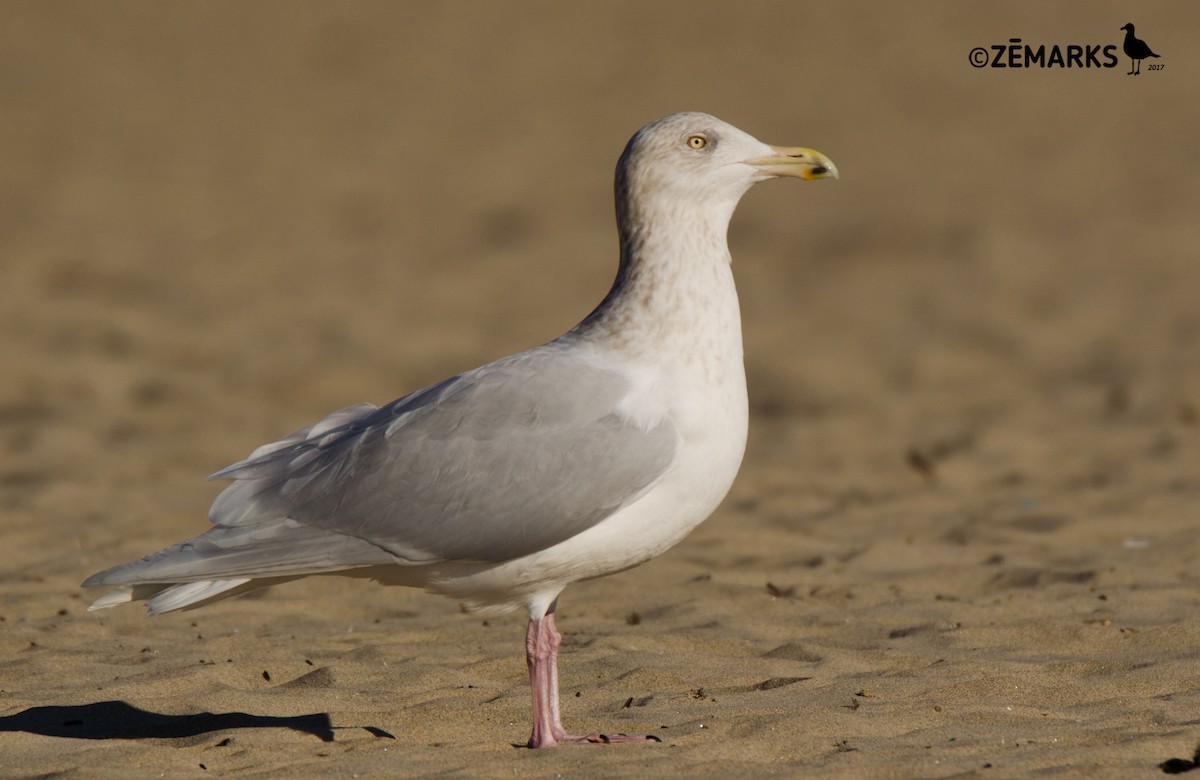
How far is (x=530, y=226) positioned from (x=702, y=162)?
12243mm

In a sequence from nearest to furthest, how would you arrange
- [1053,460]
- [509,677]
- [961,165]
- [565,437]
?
[565,437]
[509,677]
[1053,460]
[961,165]

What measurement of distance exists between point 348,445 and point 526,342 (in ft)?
27.0

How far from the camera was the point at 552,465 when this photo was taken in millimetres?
4801

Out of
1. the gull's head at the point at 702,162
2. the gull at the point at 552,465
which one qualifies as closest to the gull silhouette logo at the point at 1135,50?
the gull's head at the point at 702,162

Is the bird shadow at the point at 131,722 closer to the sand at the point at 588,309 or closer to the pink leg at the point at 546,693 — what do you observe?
the sand at the point at 588,309

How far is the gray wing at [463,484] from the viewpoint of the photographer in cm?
474

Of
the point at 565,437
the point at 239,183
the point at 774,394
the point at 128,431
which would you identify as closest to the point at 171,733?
the point at 565,437

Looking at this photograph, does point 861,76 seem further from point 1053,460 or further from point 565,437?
point 565,437

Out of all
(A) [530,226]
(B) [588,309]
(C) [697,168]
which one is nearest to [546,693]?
(C) [697,168]

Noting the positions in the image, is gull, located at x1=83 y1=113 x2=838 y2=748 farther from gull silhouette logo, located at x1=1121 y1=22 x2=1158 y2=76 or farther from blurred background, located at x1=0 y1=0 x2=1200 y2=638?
gull silhouette logo, located at x1=1121 y1=22 x2=1158 y2=76

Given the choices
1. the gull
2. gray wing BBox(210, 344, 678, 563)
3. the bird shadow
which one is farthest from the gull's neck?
the bird shadow

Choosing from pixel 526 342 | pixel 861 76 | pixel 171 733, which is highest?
pixel 861 76

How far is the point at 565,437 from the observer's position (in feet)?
15.8

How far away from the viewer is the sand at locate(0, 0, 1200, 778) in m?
5.34
